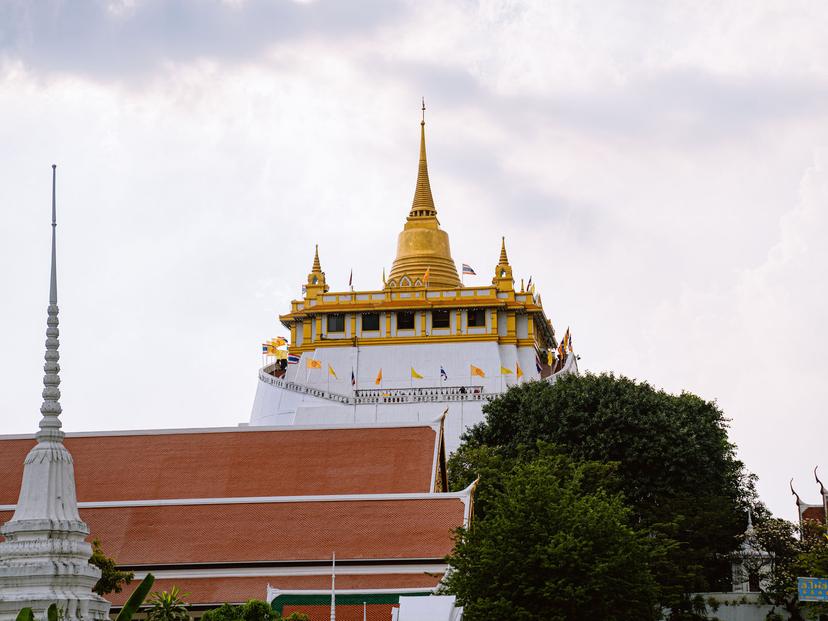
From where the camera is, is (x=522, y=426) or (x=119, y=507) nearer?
(x=119, y=507)

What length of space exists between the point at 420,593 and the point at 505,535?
4.70 meters

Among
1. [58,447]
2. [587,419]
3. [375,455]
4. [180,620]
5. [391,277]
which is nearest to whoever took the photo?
[58,447]

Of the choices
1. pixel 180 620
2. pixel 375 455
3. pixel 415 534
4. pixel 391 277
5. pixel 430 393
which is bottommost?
pixel 180 620

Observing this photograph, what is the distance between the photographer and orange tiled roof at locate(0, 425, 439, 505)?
42438 mm

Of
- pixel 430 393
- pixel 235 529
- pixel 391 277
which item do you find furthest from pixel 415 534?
pixel 391 277

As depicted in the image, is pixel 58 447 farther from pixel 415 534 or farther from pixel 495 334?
pixel 495 334

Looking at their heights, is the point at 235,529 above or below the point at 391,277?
below

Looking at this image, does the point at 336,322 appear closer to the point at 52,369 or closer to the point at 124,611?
the point at 52,369

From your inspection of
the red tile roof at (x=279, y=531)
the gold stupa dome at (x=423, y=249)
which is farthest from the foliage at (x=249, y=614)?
the gold stupa dome at (x=423, y=249)

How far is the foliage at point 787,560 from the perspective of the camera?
37.2m

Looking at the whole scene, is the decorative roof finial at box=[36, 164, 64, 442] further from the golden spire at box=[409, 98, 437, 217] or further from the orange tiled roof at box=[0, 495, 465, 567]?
the golden spire at box=[409, 98, 437, 217]

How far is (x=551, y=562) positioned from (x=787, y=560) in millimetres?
13471

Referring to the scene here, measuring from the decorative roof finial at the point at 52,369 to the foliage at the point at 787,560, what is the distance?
21.2 m

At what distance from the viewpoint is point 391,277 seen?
256ft
